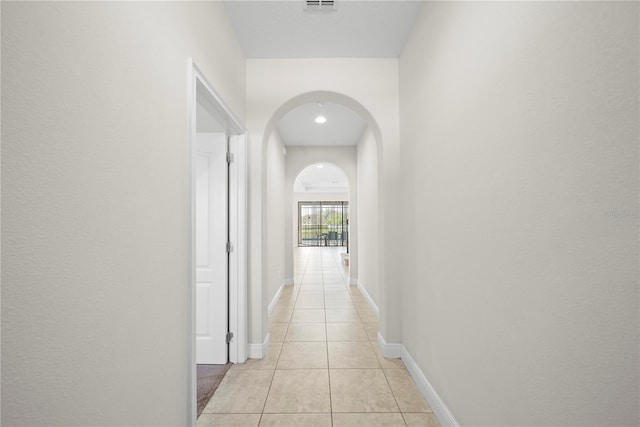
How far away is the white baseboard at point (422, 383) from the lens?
1610 mm

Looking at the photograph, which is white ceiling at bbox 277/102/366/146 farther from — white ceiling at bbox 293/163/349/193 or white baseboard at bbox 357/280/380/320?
white baseboard at bbox 357/280/380/320

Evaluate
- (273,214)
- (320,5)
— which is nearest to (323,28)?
(320,5)

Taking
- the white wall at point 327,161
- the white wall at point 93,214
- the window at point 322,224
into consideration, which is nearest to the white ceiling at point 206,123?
the white wall at point 93,214

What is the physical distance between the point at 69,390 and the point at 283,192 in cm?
483

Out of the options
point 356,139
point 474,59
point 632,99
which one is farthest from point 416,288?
point 356,139

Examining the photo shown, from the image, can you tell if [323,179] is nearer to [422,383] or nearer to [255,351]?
[255,351]

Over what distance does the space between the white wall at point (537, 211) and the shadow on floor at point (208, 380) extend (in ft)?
5.23

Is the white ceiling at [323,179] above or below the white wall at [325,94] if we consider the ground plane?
above

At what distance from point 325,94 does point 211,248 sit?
5.77 feet

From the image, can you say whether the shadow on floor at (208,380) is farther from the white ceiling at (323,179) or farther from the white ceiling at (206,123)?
the white ceiling at (323,179)

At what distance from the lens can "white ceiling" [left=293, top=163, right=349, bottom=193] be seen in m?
8.87

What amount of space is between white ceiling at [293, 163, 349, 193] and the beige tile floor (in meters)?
5.35

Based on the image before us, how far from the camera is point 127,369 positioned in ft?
3.12

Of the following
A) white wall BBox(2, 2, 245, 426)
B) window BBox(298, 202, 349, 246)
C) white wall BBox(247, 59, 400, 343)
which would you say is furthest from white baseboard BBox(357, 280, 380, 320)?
window BBox(298, 202, 349, 246)
